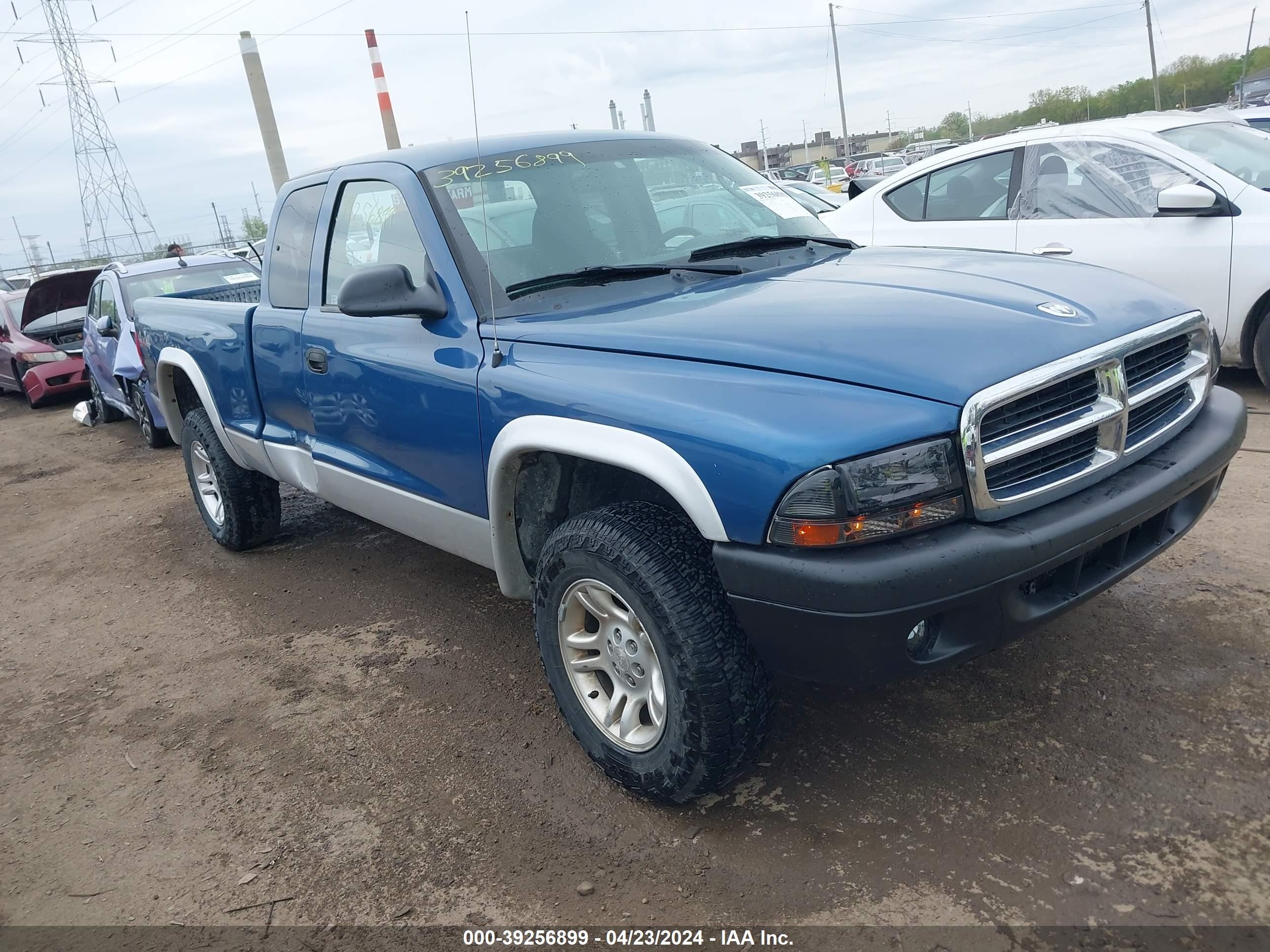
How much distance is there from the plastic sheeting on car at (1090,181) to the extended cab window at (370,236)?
4.22m

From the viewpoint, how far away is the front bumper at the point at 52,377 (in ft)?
39.4

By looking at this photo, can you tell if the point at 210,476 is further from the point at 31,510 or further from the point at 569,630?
the point at 569,630

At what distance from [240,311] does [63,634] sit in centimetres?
176

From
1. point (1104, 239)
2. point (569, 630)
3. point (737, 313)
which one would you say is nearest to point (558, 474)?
point (569, 630)

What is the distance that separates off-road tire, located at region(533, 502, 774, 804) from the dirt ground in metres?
0.20

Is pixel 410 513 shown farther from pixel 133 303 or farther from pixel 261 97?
pixel 261 97

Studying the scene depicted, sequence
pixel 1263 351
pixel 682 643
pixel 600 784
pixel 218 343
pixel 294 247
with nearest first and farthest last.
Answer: pixel 682 643
pixel 600 784
pixel 294 247
pixel 218 343
pixel 1263 351

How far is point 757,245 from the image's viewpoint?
11.3 feet

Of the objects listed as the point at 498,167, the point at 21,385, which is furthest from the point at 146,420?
the point at 498,167

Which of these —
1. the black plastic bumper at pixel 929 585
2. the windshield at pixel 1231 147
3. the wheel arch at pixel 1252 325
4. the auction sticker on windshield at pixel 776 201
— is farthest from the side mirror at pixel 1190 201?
the black plastic bumper at pixel 929 585

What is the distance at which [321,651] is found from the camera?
4074 mm

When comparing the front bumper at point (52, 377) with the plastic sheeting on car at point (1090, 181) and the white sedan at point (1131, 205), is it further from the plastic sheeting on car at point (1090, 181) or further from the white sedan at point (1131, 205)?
the plastic sheeting on car at point (1090, 181)

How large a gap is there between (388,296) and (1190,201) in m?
4.46

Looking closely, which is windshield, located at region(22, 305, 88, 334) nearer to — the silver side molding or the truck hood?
the silver side molding
